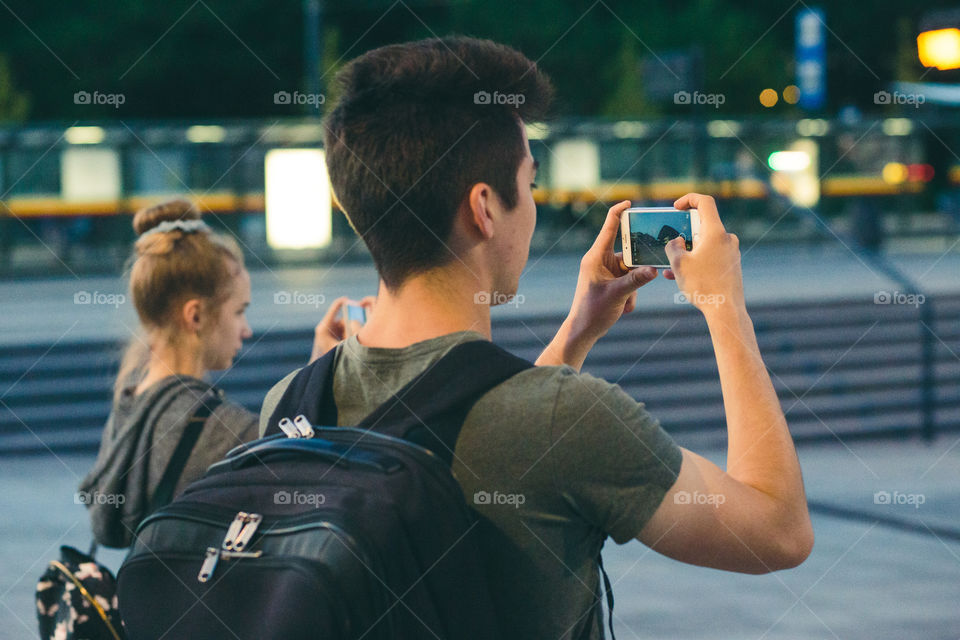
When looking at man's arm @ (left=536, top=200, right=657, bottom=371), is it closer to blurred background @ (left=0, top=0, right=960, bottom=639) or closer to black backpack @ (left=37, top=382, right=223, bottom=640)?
blurred background @ (left=0, top=0, right=960, bottom=639)

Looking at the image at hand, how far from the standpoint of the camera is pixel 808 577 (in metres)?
5.52

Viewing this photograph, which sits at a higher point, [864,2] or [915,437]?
[864,2]

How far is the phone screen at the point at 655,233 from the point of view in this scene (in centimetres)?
163

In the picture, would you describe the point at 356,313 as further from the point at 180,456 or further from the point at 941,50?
the point at 941,50

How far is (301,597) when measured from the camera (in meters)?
1.29

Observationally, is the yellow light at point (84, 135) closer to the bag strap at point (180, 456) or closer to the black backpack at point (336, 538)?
the bag strap at point (180, 456)

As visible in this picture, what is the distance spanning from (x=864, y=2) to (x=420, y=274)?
46.1 metres

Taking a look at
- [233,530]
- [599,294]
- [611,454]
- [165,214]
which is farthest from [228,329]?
[611,454]

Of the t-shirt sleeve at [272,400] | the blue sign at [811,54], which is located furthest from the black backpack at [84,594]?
the blue sign at [811,54]

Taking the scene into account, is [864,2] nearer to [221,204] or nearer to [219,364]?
[221,204]

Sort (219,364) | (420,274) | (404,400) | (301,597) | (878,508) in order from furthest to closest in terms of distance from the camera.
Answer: (878,508)
(219,364)
(420,274)
(404,400)
(301,597)

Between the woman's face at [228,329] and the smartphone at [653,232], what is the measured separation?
156 cm

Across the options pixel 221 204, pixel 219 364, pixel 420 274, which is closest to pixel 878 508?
pixel 219 364

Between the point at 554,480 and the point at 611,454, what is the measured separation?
0.08m
